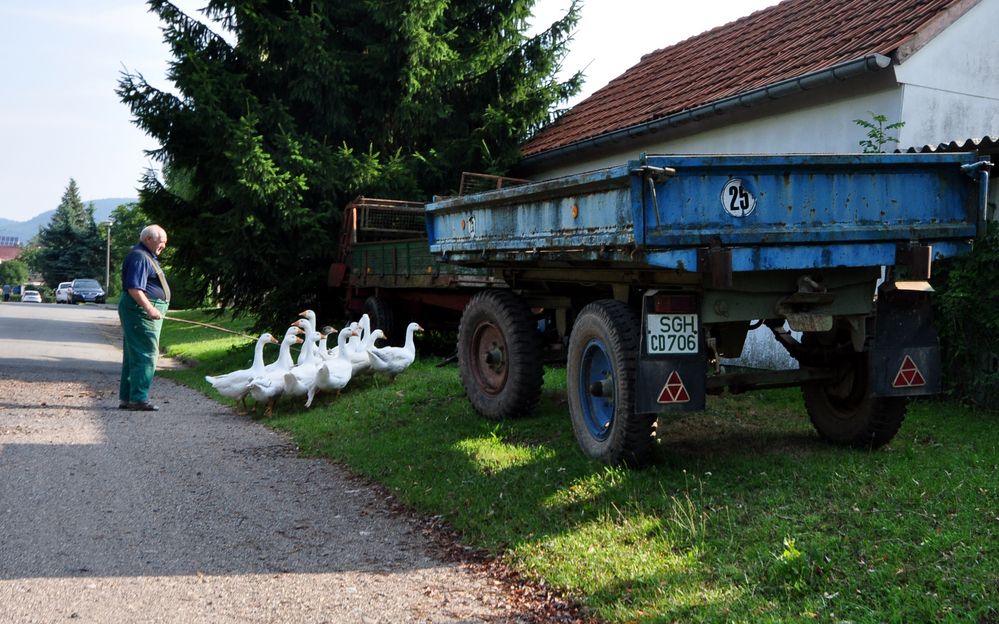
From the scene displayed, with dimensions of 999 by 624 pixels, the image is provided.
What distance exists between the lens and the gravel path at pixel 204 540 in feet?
15.1

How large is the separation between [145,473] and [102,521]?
1504 millimetres

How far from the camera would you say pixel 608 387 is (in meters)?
6.62

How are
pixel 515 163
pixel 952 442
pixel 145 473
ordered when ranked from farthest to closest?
pixel 515 163 < pixel 145 473 < pixel 952 442

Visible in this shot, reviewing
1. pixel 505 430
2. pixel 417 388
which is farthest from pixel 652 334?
pixel 417 388

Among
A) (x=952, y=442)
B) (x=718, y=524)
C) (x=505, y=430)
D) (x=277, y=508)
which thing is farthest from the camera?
(x=505, y=430)

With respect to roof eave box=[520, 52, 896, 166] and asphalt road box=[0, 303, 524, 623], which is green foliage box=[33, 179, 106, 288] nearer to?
roof eave box=[520, 52, 896, 166]

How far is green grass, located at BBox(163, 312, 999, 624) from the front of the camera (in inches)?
169

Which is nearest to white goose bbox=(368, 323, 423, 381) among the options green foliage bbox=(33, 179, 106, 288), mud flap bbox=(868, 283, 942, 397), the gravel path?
the gravel path

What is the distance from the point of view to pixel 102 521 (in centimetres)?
612

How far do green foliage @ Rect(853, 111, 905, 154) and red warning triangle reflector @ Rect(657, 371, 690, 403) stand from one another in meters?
4.88

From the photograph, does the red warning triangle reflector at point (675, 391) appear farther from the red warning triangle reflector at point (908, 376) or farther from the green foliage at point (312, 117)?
the green foliage at point (312, 117)

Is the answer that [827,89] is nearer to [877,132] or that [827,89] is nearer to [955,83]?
[877,132]

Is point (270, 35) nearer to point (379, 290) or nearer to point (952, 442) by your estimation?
point (379, 290)

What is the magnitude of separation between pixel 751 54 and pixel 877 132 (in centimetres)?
448
